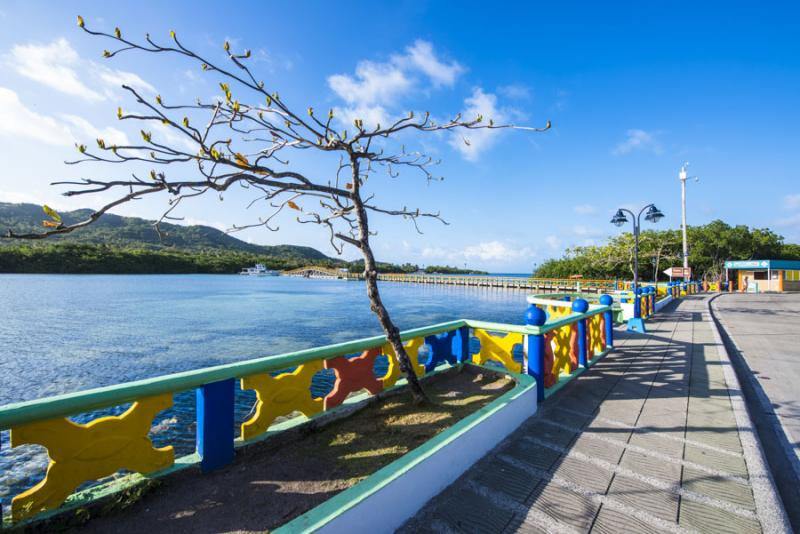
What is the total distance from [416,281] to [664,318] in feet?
218

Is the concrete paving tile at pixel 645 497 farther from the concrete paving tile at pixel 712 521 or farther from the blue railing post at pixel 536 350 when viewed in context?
the blue railing post at pixel 536 350

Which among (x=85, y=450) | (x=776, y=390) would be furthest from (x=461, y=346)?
(x=776, y=390)

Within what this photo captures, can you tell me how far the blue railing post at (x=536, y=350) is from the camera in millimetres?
3914

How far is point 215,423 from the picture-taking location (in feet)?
7.73

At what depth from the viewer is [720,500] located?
2.36 metres

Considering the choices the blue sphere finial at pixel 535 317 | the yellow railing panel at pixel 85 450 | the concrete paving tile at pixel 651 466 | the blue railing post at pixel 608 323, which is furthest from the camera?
the blue railing post at pixel 608 323

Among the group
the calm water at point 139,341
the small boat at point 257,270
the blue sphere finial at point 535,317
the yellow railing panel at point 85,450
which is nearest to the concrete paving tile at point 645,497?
the blue sphere finial at point 535,317

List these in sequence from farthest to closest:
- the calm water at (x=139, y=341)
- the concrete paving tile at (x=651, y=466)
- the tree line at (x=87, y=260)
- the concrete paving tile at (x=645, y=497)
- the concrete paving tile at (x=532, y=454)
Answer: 1. the tree line at (x=87, y=260)
2. the calm water at (x=139, y=341)
3. the concrete paving tile at (x=532, y=454)
4. the concrete paving tile at (x=651, y=466)
5. the concrete paving tile at (x=645, y=497)

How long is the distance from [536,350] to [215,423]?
3237mm

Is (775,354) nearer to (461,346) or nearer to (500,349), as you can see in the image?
(500,349)

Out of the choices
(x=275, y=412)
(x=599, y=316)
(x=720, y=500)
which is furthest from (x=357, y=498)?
(x=599, y=316)

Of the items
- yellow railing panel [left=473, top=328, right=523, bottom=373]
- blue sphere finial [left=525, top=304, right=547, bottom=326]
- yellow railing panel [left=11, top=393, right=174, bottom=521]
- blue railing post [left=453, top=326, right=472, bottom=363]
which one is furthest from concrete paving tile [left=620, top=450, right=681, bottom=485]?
yellow railing panel [left=11, top=393, right=174, bottom=521]

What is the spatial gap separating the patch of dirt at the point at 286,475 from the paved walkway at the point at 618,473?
524mm

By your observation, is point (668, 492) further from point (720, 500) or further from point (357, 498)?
point (357, 498)
